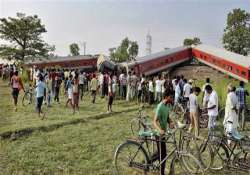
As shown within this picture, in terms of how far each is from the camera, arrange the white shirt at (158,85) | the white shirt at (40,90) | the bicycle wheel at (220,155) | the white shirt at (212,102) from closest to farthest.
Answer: the bicycle wheel at (220,155) < the white shirt at (212,102) < the white shirt at (40,90) < the white shirt at (158,85)

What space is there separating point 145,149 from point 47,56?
125 feet

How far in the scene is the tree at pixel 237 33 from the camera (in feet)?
169

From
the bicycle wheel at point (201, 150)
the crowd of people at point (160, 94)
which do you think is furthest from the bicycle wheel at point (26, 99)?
the bicycle wheel at point (201, 150)

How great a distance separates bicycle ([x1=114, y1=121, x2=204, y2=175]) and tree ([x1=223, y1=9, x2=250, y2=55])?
4686cm

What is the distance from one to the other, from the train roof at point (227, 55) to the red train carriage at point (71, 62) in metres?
12.1

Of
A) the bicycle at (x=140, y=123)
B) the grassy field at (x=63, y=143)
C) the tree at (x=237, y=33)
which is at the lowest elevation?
the grassy field at (x=63, y=143)

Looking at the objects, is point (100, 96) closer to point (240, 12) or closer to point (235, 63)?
point (235, 63)

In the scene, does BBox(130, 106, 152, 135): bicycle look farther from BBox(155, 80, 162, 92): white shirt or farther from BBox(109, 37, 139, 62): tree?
BBox(109, 37, 139, 62): tree

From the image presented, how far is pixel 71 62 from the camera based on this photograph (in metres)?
41.7

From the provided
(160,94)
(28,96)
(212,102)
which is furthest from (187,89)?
(28,96)

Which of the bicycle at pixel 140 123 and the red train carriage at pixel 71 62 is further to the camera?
the red train carriage at pixel 71 62

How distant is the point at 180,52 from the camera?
132ft

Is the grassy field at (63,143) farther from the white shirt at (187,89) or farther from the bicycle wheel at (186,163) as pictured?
the white shirt at (187,89)

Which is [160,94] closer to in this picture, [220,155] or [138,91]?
[138,91]
